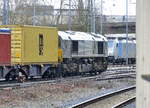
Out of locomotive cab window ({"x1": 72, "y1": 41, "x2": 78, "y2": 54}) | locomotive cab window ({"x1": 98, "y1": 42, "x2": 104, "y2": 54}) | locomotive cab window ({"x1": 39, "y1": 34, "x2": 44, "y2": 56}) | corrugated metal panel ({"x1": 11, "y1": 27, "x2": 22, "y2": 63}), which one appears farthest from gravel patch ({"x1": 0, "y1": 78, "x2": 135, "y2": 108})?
locomotive cab window ({"x1": 98, "y1": 42, "x2": 104, "y2": 54})

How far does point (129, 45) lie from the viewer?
62.0 metres

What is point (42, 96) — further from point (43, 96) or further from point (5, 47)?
point (5, 47)

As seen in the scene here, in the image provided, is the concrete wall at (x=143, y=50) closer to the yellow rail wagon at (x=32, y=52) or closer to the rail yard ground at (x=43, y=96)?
the rail yard ground at (x=43, y=96)

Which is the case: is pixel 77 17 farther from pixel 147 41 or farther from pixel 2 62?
pixel 147 41

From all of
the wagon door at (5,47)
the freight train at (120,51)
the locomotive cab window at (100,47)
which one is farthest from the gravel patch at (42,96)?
the freight train at (120,51)

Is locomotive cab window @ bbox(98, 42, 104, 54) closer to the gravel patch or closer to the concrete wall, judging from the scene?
the gravel patch

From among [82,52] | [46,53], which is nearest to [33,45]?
[46,53]

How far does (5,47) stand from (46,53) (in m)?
4.26

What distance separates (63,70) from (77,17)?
28403 mm

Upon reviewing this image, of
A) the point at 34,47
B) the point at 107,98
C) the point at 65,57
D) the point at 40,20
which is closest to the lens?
the point at 107,98

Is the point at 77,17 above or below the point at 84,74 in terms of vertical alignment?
above

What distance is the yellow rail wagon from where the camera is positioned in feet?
79.9

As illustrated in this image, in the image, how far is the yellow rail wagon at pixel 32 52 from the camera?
958 inches

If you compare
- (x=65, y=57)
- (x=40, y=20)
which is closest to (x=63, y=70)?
(x=65, y=57)
